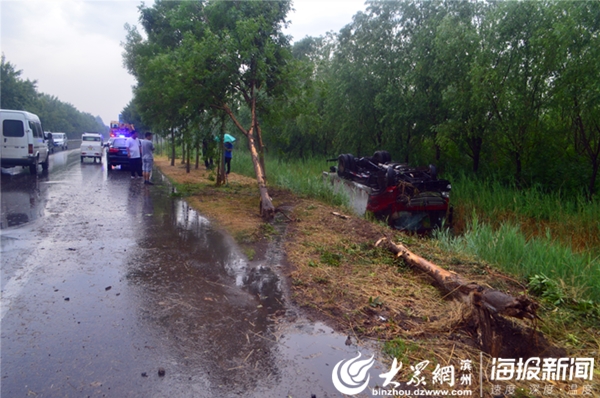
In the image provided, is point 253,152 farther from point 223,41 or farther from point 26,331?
point 26,331

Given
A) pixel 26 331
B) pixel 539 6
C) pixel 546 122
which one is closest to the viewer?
pixel 26 331

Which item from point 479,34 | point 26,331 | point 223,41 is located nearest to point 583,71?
point 479,34

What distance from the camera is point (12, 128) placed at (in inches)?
672

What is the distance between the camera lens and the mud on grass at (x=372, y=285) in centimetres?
418

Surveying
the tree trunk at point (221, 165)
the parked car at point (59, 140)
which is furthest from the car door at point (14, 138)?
the parked car at point (59, 140)

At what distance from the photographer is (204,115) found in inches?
563

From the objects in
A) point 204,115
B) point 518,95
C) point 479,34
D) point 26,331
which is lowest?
point 26,331

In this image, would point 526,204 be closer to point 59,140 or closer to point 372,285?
point 372,285

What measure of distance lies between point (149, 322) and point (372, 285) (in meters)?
2.67

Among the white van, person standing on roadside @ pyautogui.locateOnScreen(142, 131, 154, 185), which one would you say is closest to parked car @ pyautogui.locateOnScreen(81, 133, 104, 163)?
the white van

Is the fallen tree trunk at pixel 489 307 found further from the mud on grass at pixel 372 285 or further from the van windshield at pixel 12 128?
the van windshield at pixel 12 128

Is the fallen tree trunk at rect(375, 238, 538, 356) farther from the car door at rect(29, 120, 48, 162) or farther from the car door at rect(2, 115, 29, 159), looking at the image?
the car door at rect(29, 120, 48, 162)

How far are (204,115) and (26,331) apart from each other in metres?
10.7

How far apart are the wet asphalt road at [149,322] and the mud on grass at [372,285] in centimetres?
35
